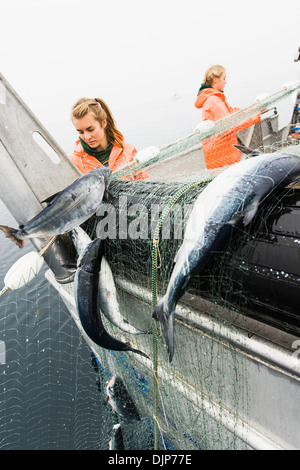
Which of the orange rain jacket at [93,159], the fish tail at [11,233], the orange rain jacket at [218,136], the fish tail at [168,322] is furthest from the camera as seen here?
the orange rain jacket at [218,136]

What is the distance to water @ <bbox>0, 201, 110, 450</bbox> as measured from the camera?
426 cm

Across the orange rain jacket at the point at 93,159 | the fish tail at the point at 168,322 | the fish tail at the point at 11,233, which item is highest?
the orange rain jacket at the point at 93,159

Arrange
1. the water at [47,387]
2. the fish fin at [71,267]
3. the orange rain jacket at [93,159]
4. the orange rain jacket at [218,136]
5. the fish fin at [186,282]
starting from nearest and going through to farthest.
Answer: the fish fin at [186,282], the fish fin at [71,267], the orange rain jacket at [93,159], the water at [47,387], the orange rain jacket at [218,136]

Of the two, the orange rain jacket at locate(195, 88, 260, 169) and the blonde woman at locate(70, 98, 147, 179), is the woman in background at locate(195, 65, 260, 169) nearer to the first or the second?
the orange rain jacket at locate(195, 88, 260, 169)

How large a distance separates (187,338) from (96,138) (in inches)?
105

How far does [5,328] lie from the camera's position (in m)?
6.69

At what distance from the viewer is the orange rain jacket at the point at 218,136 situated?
4.78 m

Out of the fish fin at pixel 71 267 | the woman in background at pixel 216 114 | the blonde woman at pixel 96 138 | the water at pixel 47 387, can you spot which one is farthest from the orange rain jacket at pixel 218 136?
the water at pixel 47 387

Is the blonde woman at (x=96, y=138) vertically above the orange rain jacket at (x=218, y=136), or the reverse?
the blonde woman at (x=96, y=138)

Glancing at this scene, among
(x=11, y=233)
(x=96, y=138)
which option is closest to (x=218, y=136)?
(x=96, y=138)

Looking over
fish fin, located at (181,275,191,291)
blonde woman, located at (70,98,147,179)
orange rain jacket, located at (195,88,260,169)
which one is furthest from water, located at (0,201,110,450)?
orange rain jacket, located at (195,88,260,169)

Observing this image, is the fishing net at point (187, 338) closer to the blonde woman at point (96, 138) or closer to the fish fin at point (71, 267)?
the fish fin at point (71, 267)

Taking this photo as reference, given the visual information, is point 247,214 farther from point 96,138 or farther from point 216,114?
point 216,114

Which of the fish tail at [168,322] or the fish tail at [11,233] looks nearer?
the fish tail at [168,322]
